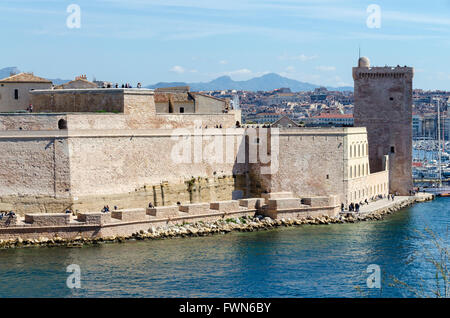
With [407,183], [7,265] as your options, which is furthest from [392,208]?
[7,265]

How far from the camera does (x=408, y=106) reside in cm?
3706

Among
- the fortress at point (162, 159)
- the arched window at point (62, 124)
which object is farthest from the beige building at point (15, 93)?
the arched window at point (62, 124)

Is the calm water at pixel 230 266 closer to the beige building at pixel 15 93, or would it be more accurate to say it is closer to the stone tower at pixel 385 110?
the beige building at pixel 15 93

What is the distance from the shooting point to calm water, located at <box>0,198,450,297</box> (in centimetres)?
1884

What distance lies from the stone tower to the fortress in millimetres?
1247

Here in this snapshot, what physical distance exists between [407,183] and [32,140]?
19853 millimetres

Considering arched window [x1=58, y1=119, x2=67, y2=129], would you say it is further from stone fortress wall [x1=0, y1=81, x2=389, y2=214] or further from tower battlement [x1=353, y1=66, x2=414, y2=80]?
tower battlement [x1=353, y1=66, x2=414, y2=80]

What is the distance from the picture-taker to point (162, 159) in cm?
2923

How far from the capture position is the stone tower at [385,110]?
36656 millimetres

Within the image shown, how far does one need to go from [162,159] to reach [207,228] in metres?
3.90

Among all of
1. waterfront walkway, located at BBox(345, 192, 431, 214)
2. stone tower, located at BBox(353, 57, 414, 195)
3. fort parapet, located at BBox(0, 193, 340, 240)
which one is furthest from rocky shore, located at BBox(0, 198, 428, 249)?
stone tower, located at BBox(353, 57, 414, 195)

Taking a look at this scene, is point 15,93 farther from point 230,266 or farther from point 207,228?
point 230,266
